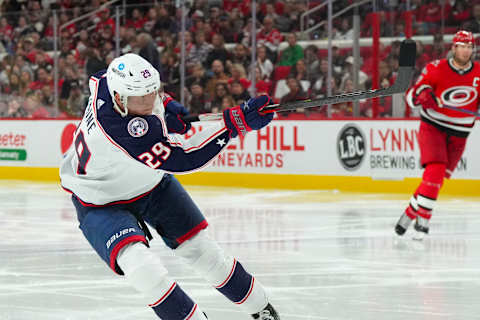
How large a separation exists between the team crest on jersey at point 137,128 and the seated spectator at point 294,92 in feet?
25.0

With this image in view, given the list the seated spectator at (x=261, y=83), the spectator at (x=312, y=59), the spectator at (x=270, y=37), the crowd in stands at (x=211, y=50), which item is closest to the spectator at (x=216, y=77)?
the crowd in stands at (x=211, y=50)

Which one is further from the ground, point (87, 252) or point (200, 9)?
point (200, 9)

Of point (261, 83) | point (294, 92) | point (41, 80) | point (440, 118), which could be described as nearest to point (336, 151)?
point (294, 92)

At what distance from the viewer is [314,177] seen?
10820mm

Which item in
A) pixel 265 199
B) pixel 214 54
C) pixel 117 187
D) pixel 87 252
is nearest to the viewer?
pixel 117 187

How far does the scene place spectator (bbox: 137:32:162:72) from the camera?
1187 cm

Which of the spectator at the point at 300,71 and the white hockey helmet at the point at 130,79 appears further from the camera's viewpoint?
the spectator at the point at 300,71

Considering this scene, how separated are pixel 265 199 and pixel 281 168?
4.29 feet

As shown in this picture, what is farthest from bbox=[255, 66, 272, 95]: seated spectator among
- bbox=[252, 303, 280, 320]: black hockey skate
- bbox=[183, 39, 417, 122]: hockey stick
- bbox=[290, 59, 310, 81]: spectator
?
bbox=[252, 303, 280, 320]: black hockey skate

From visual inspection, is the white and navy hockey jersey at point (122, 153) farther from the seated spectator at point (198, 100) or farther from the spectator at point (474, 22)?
the seated spectator at point (198, 100)

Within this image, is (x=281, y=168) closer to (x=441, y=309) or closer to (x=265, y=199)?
(x=265, y=199)

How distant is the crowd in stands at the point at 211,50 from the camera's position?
34.0 ft

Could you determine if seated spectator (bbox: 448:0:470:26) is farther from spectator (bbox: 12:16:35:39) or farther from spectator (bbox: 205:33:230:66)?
spectator (bbox: 12:16:35:39)

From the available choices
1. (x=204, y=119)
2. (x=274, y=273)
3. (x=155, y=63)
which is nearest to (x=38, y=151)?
(x=155, y=63)
